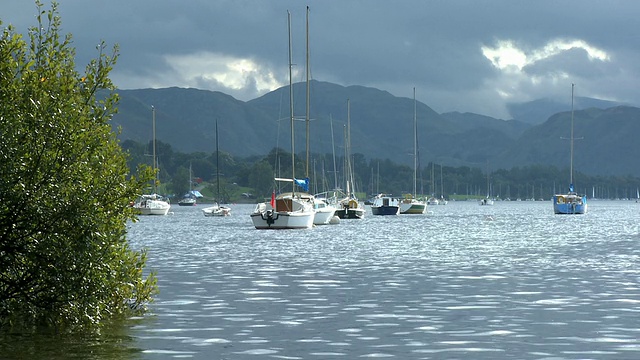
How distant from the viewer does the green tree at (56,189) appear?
24891 millimetres

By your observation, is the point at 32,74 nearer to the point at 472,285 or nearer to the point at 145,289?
the point at 145,289

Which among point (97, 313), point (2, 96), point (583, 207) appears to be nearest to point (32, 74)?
point (2, 96)

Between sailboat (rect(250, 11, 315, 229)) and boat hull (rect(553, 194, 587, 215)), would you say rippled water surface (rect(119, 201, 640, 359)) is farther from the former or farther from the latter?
boat hull (rect(553, 194, 587, 215))

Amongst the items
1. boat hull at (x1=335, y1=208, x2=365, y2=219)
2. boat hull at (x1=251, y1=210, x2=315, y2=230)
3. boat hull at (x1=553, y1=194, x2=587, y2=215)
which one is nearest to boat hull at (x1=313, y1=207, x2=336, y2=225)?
boat hull at (x1=251, y1=210, x2=315, y2=230)

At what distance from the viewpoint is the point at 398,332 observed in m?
27.2

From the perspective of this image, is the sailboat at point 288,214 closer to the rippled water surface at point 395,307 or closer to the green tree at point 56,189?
the rippled water surface at point 395,307

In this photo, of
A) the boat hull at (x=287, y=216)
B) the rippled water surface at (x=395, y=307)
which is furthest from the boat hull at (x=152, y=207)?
the rippled water surface at (x=395, y=307)

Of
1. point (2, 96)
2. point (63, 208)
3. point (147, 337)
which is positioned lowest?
point (147, 337)

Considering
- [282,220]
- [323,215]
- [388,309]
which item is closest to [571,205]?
[323,215]

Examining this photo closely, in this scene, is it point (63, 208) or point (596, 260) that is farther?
point (596, 260)

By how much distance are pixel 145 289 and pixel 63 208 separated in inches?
267

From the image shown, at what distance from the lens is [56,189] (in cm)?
2525

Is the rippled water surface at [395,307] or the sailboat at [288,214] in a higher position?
the sailboat at [288,214]

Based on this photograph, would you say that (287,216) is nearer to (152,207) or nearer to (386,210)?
(386,210)
